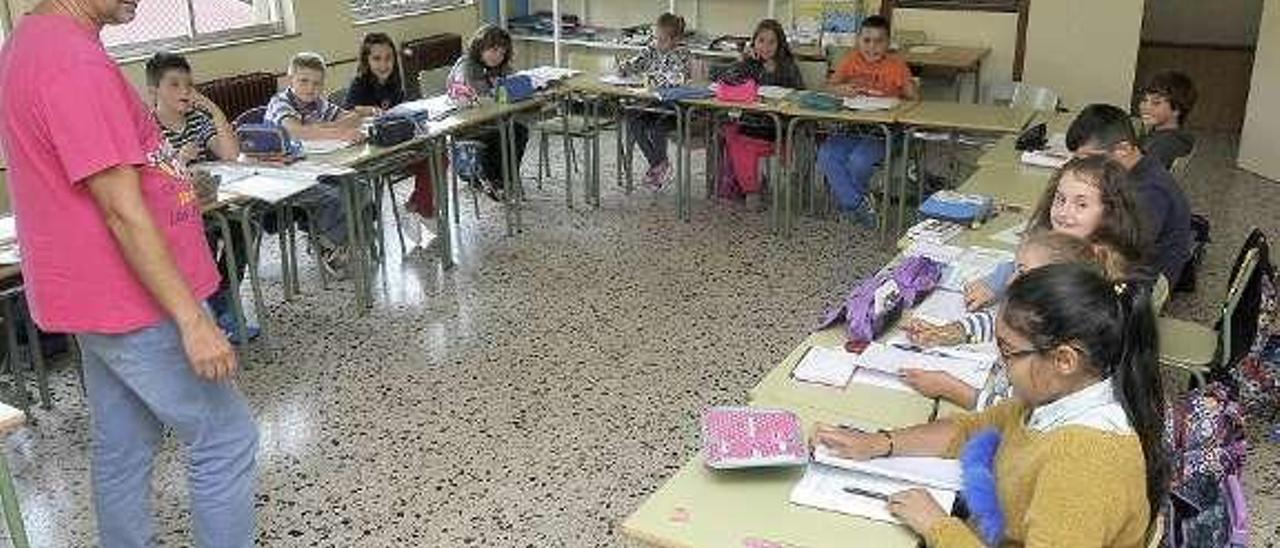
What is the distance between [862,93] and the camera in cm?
568

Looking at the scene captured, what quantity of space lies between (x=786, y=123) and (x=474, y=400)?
2542 millimetres

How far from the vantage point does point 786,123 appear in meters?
5.52

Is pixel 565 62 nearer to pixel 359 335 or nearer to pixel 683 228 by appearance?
pixel 683 228

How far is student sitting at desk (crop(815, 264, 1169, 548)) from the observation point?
150cm

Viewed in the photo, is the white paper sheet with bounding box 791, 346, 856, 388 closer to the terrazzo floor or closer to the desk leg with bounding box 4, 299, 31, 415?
the terrazzo floor

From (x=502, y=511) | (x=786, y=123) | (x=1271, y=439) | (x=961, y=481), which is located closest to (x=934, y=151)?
(x=786, y=123)

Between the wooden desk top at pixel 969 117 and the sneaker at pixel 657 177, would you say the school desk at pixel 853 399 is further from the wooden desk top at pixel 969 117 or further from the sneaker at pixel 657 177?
the sneaker at pixel 657 177

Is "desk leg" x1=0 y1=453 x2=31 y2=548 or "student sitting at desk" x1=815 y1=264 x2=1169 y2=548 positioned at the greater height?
"student sitting at desk" x1=815 y1=264 x2=1169 y2=548

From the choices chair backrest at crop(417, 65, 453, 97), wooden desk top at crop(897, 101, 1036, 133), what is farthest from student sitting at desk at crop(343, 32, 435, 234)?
wooden desk top at crop(897, 101, 1036, 133)

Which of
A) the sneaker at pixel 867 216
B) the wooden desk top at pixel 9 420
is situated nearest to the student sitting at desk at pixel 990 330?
the wooden desk top at pixel 9 420

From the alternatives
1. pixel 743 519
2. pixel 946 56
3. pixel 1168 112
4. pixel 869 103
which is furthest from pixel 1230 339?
pixel 946 56

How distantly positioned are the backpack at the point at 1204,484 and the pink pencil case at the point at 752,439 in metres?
0.68

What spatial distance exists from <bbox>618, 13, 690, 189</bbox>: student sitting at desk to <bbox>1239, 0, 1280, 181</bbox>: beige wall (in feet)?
11.2

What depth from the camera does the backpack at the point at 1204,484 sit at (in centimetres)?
198
